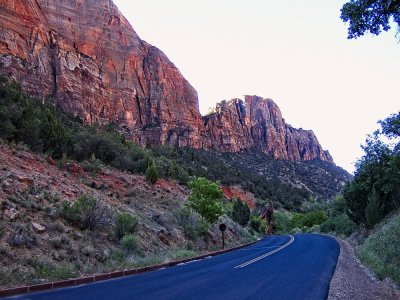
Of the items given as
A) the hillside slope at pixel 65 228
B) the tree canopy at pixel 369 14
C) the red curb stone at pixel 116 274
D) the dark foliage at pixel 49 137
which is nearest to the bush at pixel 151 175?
the dark foliage at pixel 49 137

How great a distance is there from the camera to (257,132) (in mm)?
152875

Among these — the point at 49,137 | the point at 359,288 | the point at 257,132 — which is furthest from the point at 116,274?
the point at 257,132

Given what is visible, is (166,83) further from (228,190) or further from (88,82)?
(228,190)

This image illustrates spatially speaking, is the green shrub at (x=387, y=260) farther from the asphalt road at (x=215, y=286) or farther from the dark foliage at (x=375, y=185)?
the dark foliage at (x=375, y=185)

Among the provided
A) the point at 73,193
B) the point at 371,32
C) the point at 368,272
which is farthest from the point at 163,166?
the point at 371,32

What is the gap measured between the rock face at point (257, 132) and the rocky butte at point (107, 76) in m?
0.52

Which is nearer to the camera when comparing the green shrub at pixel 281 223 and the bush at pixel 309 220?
the green shrub at pixel 281 223

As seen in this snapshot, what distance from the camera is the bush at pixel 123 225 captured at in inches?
688

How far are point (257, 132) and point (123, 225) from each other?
453 ft

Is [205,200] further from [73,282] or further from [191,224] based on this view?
[73,282]

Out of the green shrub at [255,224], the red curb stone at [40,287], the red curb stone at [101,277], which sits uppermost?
the red curb stone at [40,287]

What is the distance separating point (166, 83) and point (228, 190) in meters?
52.1

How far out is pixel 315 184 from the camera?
383ft

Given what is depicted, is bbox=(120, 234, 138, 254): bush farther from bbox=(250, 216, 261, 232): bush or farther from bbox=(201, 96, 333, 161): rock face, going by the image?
bbox=(201, 96, 333, 161): rock face
